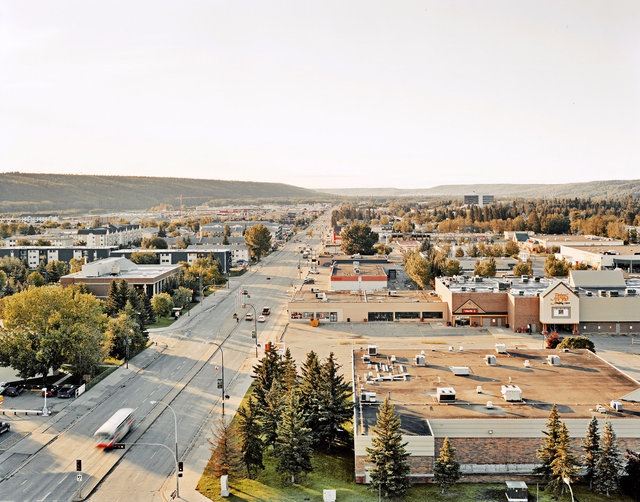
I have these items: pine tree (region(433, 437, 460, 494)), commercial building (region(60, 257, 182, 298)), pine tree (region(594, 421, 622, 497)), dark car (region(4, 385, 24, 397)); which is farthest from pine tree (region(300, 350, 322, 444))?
commercial building (region(60, 257, 182, 298))

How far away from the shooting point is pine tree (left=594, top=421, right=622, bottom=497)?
28516 mm

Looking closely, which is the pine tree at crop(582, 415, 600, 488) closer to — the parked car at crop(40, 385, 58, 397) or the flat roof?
the flat roof

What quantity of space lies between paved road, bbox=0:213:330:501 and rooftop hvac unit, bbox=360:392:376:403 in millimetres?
11248

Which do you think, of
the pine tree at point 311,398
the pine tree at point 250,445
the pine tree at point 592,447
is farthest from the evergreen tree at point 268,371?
the pine tree at point 592,447

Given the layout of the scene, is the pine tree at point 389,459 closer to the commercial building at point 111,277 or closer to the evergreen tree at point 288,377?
the evergreen tree at point 288,377

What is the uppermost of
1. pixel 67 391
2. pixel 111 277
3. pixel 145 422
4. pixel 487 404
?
pixel 111 277

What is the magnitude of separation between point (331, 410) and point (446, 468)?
332 inches

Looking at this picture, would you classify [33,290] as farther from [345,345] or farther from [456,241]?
[456,241]

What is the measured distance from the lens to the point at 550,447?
94.9ft

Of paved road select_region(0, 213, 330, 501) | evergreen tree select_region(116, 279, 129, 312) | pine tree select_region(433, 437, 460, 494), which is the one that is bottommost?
paved road select_region(0, 213, 330, 501)

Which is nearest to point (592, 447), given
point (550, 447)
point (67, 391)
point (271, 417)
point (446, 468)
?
point (550, 447)

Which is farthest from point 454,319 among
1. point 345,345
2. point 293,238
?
point 293,238

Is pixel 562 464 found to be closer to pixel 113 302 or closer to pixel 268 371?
pixel 268 371

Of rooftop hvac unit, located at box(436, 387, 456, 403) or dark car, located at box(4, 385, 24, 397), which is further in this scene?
dark car, located at box(4, 385, 24, 397)
